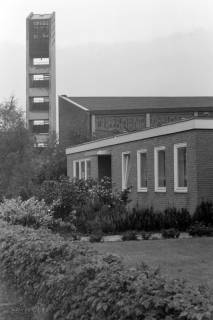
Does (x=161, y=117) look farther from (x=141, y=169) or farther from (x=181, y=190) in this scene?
(x=181, y=190)

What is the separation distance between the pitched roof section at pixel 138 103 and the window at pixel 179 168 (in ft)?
86.7

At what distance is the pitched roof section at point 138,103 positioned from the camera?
4912cm

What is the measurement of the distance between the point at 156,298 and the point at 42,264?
2616 millimetres

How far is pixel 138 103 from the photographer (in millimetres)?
53625

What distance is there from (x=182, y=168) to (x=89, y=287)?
1676 centimetres

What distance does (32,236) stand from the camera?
336 inches

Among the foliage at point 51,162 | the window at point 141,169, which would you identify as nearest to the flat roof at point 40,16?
the foliage at point 51,162

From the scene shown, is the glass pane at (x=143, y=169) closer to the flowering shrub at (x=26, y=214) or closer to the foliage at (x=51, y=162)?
the flowering shrub at (x=26, y=214)

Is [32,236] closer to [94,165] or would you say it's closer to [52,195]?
[52,195]

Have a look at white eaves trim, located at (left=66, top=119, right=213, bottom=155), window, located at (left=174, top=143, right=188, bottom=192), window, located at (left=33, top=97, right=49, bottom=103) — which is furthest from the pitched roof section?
window, located at (left=174, top=143, right=188, bottom=192)

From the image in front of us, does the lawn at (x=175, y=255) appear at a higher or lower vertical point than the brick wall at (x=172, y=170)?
lower

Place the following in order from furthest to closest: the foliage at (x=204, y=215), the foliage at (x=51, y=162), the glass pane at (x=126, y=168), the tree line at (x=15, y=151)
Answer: the foliage at (x=51, y=162) < the tree line at (x=15, y=151) < the glass pane at (x=126, y=168) < the foliage at (x=204, y=215)

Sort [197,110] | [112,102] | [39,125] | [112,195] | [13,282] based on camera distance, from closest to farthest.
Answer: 1. [13,282]
2. [112,195]
3. [197,110]
4. [112,102]
5. [39,125]

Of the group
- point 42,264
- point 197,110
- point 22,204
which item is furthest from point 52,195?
point 197,110
